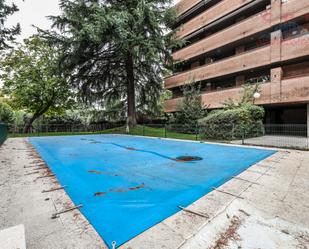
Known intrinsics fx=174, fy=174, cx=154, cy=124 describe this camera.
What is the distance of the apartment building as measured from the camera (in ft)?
35.8

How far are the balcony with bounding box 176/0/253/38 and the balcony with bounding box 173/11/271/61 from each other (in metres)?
1.68

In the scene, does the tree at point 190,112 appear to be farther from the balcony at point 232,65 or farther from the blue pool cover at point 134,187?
the blue pool cover at point 134,187

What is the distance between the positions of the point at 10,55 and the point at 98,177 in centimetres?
1939

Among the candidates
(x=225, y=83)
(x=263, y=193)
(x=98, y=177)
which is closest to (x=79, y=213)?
(x=98, y=177)

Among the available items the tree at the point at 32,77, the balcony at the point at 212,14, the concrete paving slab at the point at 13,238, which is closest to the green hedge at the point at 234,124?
the balcony at the point at 212,14

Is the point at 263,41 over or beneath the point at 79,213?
over

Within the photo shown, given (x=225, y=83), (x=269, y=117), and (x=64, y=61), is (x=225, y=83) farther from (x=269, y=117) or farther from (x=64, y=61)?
(x=64, y=61)

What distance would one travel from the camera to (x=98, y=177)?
374 cm

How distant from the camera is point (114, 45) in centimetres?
1397

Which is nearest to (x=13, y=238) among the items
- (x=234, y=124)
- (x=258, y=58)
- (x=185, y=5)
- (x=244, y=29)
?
(x=234, y=124)

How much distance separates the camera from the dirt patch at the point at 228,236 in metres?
1.67

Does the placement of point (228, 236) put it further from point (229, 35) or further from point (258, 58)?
point (229, 35)

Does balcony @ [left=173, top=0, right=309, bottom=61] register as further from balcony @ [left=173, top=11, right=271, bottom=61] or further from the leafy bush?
the leafy bush

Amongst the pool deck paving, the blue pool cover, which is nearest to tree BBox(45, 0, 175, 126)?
the blue pool cover
